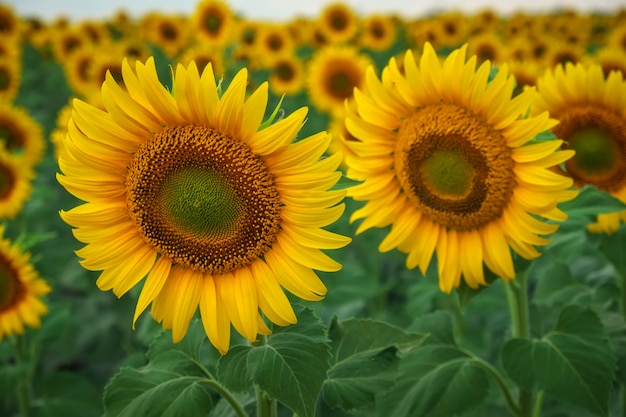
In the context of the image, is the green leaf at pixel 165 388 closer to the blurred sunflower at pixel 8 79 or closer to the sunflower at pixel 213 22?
the blurred sunflower at pixel 8 79

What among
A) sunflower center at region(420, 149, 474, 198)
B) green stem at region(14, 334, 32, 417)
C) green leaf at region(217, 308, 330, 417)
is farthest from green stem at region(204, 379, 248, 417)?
green stem at region(14, 334, 32, 417)

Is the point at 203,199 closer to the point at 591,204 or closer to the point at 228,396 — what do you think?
the point at 228,396

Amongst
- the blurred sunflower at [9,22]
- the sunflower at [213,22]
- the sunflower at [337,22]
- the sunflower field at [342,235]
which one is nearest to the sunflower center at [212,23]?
the sunflower at [213,22]

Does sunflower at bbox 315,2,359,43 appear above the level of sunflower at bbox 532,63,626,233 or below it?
above

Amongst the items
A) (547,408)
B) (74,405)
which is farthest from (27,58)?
(547,408)

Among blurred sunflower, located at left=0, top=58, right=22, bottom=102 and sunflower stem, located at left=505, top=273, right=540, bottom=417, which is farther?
blurred sunflower, located at left=0, top=58, right=22, bottom=102

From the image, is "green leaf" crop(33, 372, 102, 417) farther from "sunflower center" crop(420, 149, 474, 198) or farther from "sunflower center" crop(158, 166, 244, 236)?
"sunflower center" crop(420, 149, 474, 198)
